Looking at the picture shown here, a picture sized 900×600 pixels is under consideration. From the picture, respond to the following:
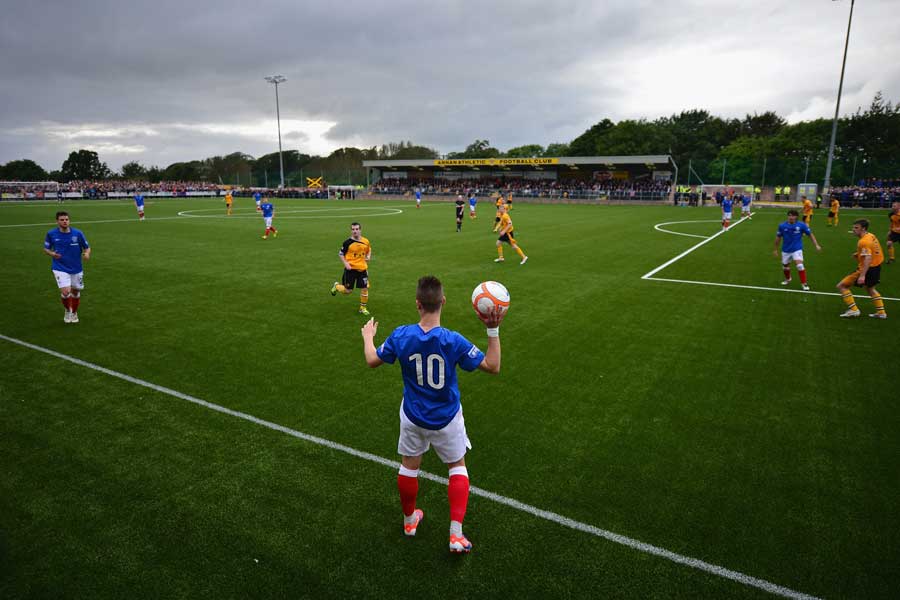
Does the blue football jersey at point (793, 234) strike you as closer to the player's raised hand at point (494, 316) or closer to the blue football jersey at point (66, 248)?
the player's raised hand at point (494, 316)

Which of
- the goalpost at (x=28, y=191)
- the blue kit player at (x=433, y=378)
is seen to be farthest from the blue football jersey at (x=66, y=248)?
the goalpost at (x=28, y=191)

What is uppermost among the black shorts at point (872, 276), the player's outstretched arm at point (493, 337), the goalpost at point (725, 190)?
the goalpost at point (725, 190)

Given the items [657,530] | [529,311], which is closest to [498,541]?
[657,530]

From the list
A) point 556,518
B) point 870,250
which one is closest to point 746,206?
point 870,250

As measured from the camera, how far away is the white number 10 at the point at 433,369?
361 centimetres

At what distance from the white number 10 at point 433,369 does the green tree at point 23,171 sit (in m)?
144

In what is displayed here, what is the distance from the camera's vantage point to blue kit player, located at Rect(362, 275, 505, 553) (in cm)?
357

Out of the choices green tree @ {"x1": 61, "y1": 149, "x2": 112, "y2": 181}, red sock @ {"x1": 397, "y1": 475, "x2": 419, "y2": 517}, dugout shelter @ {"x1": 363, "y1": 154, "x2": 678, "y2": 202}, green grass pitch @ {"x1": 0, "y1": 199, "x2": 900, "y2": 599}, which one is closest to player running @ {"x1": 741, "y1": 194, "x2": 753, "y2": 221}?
dugout shelter @ {"x1": 363, "y1": 154, "x2": 678, "y2": 202}

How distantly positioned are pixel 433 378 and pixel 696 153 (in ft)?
348

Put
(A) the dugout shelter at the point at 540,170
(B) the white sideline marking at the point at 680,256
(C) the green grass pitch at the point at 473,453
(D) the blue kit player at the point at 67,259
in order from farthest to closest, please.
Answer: (A) the dugout shelter at the point at 540,170 < (B) the white sideline marking at the point at 680,256 < (D) the blue kit player at the point at 67,259 < (C) the green grass pitch at the point at 473,453

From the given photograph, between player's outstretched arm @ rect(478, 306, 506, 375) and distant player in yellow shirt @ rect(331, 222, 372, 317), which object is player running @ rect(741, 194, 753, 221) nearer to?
distant player in yellow shirt @ rect(331, 222, 372, 317)

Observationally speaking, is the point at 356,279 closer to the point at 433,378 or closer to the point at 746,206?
the point at 433,378

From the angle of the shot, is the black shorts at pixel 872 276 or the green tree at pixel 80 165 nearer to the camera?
the black shorts at pixel 872 276

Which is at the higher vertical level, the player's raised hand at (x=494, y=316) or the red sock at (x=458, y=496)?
the player's raised hand at (x=494, y=316)
